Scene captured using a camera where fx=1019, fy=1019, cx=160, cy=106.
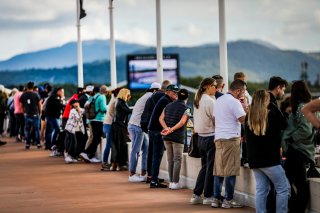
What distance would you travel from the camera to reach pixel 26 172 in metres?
22.1

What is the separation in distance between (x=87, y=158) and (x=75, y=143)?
1.75 ft

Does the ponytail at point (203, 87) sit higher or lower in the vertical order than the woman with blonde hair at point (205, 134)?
higher

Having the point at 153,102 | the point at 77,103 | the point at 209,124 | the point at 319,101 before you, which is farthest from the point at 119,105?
the point at 319,101

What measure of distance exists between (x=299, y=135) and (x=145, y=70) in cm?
3203

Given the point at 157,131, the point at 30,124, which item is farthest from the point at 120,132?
the point at 30,124

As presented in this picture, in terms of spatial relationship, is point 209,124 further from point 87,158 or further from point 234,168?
point 87,158

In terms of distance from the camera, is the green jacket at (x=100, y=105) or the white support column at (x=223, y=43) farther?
the green jacket at (x=100, y=105)

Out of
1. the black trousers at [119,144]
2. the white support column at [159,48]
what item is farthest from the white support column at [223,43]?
the white support column at [159,48]

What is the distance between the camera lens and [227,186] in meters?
14.6

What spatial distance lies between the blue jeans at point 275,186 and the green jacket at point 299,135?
0.35 metres

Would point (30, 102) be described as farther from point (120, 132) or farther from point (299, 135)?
point (299, 135)

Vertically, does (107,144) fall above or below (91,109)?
below

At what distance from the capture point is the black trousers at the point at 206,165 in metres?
15.0

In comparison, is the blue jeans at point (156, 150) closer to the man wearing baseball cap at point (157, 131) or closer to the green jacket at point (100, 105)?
the man wearing baseball cap at point (157, 131)
